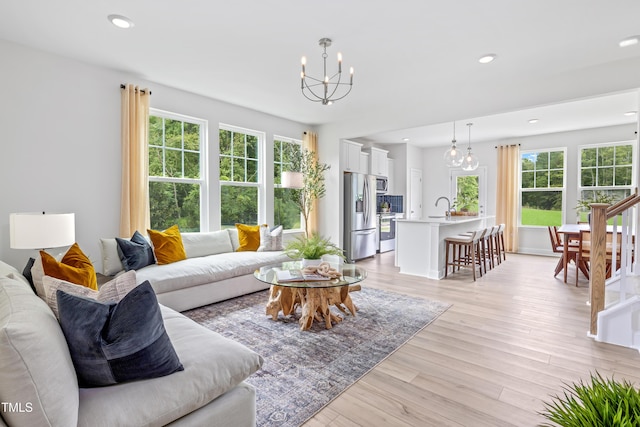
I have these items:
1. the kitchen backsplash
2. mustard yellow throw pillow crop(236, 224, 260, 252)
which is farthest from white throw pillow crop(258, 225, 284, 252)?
the kitchen backsplash

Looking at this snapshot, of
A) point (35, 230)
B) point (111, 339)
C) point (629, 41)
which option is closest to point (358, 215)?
point (629, 41)

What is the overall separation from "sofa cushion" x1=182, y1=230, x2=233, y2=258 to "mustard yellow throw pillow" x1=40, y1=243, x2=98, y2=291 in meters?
1.82

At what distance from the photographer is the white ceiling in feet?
8.45

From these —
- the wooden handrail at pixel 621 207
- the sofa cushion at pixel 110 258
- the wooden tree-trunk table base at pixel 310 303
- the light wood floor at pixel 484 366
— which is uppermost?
the wooden handrail at pixel 621 207

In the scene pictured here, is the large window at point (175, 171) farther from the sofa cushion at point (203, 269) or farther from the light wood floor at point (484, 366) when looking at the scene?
the light wood floor at point (484, 366)

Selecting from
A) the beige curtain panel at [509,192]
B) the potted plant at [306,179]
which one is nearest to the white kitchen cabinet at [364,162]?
the potted plant at [306,179]

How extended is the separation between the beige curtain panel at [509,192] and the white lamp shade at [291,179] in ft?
16.8

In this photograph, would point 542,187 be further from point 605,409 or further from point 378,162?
point 605,409

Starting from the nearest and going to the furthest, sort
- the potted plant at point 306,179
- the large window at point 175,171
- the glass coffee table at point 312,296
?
the glass coffee table at point 312,296 → the large window at point 175,171 → the potted plant at point 306,179

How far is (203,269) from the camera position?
358cm

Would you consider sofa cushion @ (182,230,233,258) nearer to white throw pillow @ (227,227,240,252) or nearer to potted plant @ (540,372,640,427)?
white throw pillow @ (227,227,240,252)

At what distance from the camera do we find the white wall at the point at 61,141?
315cm

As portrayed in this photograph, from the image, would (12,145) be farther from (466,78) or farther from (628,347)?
(628,347)

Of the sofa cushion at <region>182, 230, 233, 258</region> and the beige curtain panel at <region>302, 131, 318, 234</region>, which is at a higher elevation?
the beige curtain panel at <region>302, 131, 318, 234</region>
